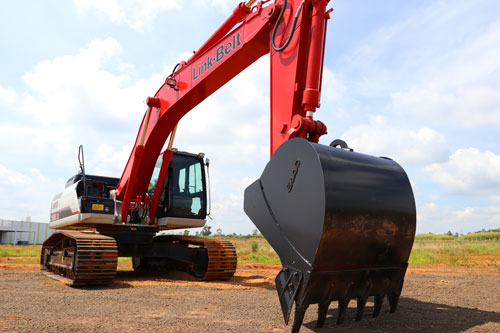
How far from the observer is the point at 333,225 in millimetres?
3344

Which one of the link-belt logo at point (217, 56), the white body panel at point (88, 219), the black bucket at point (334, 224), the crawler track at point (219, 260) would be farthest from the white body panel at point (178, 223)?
the black bucket at point (334, 224)

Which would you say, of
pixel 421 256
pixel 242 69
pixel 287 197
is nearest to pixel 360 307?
pixel 287 197

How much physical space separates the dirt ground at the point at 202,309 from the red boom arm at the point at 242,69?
204 cm

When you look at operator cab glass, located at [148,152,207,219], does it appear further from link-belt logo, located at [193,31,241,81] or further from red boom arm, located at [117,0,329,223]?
link-belt logo, located at [193,31,241,81]

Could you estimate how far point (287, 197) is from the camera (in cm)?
378

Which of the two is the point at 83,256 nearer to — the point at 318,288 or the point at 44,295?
the point at 44,295

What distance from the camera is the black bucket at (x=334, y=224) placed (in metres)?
3.37

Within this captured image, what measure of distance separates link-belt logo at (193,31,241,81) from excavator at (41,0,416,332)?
0.02 metres

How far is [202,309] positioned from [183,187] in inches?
174

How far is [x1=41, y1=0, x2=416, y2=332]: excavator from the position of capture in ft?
11.3

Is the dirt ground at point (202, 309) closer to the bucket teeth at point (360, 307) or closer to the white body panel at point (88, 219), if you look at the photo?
the bucket teeth at point (360, 307)

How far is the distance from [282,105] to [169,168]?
514cm

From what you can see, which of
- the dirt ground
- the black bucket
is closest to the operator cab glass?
the dirt ground

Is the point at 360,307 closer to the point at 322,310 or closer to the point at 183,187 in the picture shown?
the point at 322,310
